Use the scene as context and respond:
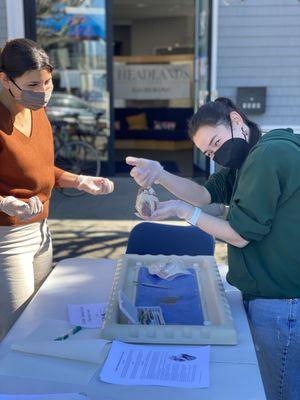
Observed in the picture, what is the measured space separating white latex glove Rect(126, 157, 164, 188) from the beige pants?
0.53 meters

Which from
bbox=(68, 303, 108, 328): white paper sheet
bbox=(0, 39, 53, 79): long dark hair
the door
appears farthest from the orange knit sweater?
the door

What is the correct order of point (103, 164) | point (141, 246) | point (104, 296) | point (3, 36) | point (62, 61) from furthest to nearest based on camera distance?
1. point (62, 61)
2. point (103, 164)
3. point (3, 36)
4. point (141, 246)
5. point (104, 296)

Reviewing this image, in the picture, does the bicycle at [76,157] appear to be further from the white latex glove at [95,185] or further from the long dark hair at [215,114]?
the long dark hair at [215,114]

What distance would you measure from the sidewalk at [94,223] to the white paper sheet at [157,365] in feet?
9.36

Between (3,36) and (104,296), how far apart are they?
5.03 metres

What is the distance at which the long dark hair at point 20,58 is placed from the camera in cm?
226

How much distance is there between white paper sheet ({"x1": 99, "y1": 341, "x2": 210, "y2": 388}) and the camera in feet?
5.18

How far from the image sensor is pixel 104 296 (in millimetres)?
2295

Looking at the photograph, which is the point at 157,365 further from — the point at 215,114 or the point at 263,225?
the point at 215,114

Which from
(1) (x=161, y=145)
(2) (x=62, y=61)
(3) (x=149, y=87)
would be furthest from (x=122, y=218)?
(3) (x=149, y=87)

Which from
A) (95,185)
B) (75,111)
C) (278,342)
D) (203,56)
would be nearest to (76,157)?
(75,111)

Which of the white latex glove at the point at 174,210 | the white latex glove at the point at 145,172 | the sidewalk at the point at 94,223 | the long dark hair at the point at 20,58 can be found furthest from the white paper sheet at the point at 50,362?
the sidewalk at the point at 94,223

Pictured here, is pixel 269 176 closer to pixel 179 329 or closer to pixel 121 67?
pixel 179 329

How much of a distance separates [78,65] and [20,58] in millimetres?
6845
